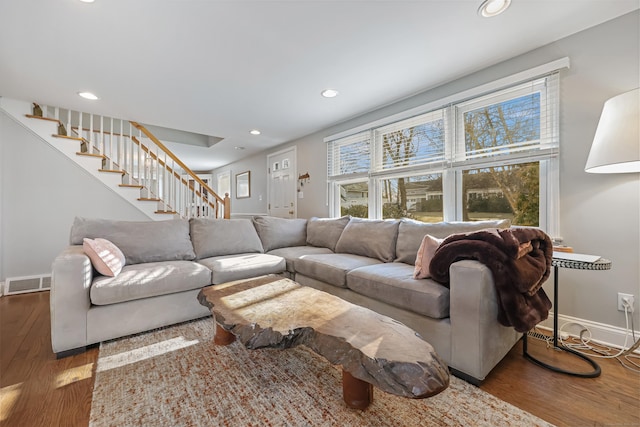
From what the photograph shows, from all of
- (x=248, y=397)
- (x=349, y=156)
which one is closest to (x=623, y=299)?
(x=248, y=397)

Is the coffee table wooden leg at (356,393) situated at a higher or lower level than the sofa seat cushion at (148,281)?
lower

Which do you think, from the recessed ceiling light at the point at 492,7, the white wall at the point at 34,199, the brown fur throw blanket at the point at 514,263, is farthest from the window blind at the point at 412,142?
the white wall at the point at 34,199

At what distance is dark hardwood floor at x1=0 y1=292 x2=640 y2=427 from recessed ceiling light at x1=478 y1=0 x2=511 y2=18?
2246 millimetres

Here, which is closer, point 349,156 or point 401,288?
point 401,288

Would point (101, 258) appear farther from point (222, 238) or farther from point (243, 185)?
point (243, 185)

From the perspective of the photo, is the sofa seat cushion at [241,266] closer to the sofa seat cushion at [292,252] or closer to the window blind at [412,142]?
the sofa seat cushion at [292,252]

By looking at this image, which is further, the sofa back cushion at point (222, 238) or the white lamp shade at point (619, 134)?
the sofa back cushion at point (222, 238)

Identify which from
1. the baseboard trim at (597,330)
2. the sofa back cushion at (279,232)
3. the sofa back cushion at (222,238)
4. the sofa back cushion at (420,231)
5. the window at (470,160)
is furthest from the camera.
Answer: the sofa back cushion at (279,232)

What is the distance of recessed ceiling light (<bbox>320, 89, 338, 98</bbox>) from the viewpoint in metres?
2.90

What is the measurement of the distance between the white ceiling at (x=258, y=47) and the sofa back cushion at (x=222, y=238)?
146cm

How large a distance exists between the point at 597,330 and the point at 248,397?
2418 millimetres

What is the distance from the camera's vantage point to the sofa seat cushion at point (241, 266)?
235 cm

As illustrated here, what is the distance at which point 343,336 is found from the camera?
111 cm

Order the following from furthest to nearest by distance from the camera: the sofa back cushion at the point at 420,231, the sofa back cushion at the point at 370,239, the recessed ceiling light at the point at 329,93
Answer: the recessed ceiling light at the point at 329,93 < the sofa back cushion at the point at 370,239 < the sofa back cushion at the point at 420,231
